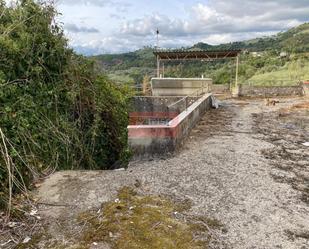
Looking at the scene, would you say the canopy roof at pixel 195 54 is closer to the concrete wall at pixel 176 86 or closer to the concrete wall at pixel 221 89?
the concrete wall at pixel 176 86

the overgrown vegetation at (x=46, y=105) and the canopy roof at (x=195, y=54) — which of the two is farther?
the canopy roof at (x=195, y=54)

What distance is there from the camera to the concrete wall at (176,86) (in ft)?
77.1

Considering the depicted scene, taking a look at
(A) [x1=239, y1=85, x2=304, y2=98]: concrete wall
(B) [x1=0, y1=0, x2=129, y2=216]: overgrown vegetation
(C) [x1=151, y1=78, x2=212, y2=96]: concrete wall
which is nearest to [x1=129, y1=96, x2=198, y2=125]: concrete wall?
(C) [x1=151, y1=78, x2=212, y2=96]: concrete wall

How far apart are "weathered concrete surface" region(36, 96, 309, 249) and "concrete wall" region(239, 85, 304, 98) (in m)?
18.5

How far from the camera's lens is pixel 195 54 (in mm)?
26000

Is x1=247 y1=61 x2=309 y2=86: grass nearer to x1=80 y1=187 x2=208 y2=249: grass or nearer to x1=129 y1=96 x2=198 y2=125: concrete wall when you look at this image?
x1=129 y1=96 x2=198 y2=125: concrete wall

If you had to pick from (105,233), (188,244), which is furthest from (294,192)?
(105,233)

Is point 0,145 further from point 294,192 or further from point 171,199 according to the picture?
point 294,192

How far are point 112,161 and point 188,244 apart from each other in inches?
257

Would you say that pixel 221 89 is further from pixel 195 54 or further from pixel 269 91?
pixel 195 54

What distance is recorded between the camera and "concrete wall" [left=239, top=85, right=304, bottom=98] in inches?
1089

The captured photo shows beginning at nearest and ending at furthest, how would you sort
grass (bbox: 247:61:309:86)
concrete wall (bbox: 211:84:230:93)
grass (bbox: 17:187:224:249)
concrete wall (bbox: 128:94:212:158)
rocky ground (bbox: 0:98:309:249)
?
grass (bbox: 17:187:224:249) < rocky ground (bbox: 0:98:309:249) < concrete wall (bbox: 128:94:212:158) < concrete wall (bbox: 211:84:230:93) < grass (bbox: 247:61:309:86)

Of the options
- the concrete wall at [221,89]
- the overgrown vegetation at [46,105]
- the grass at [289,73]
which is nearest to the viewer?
the overgrown vegetation at [46,105]

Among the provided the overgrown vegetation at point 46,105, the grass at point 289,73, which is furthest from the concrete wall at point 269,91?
the overgrown vegetation at point 46,105
